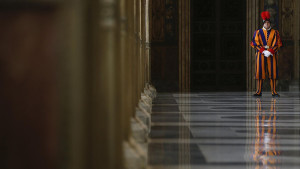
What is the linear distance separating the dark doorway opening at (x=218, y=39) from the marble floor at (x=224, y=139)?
6416 millimetres

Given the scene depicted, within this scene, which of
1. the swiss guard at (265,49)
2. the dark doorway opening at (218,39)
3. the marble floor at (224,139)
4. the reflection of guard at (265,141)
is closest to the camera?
the marble floor at (224,139)

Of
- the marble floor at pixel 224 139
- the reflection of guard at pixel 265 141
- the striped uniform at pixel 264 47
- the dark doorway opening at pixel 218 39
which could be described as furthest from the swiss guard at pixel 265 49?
the reflection of guard at pixel 265 141

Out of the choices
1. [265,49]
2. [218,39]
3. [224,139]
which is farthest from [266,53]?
[224,139]

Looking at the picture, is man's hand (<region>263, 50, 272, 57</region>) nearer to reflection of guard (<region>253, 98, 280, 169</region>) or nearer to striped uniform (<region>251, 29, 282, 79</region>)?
striped uniform (<region>251, 29, 282, 79</region>)

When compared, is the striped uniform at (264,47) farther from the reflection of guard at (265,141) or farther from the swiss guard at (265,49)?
the reflection of guard at (265,141)

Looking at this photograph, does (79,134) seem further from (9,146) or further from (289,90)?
(289,90)

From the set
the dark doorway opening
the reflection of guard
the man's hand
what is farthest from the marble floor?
the dark doorway opening

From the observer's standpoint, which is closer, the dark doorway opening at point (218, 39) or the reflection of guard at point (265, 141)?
the reflection of guard at point (265, 141)

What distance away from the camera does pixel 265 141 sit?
444 centimetres

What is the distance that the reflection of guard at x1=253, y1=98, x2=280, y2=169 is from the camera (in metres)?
3.50

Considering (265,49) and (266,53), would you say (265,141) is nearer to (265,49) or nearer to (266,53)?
(266,53)

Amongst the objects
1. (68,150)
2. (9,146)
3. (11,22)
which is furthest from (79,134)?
(11,22)

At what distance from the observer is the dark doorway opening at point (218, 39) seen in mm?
13922

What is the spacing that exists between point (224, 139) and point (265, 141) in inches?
12.6
